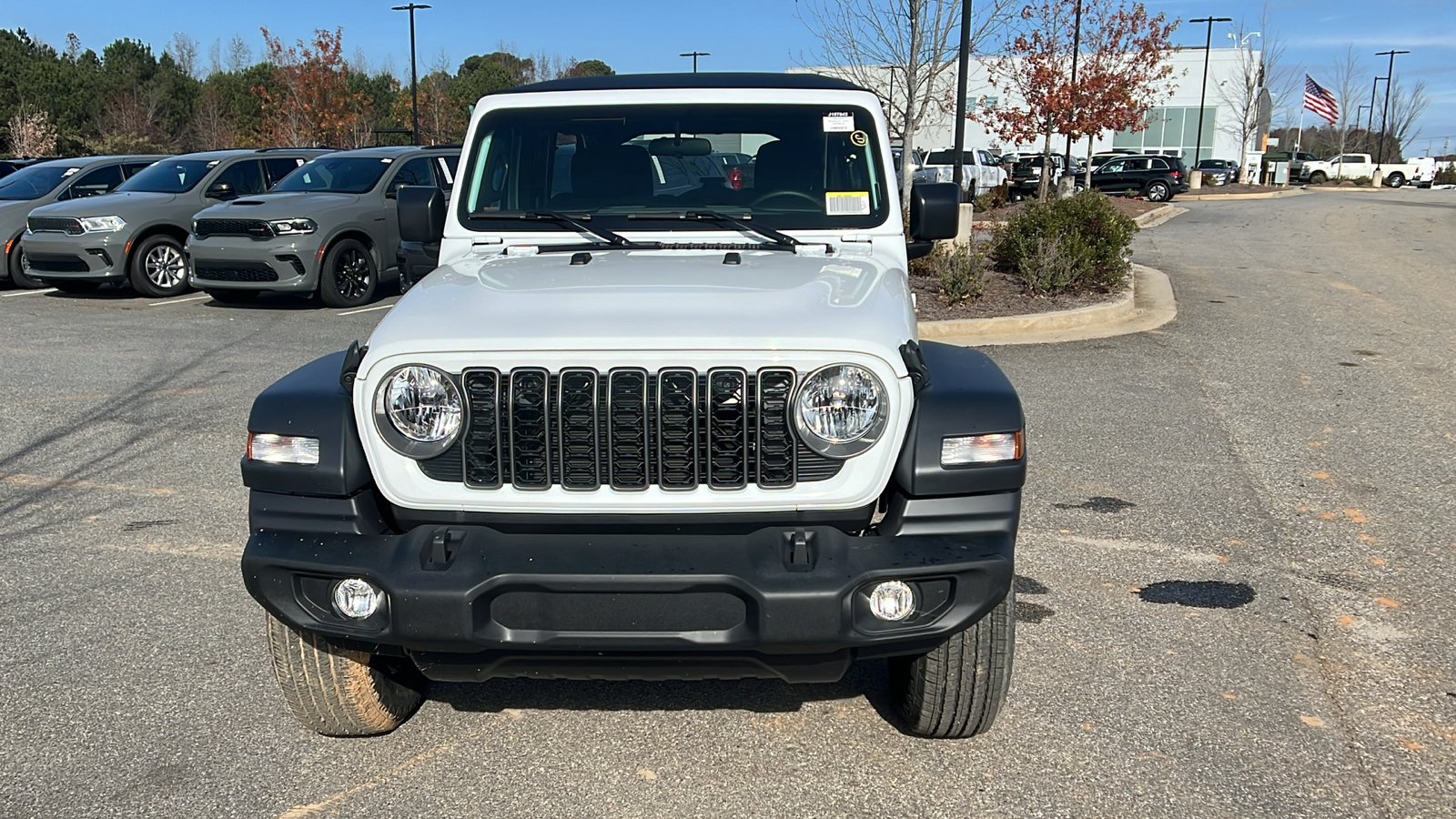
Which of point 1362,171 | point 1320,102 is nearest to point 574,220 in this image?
point 1320,102

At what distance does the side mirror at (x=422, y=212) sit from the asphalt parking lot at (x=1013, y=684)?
1584 mm

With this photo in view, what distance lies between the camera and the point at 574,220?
14.2 feet

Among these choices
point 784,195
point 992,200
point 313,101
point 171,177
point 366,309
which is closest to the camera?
point 784,195

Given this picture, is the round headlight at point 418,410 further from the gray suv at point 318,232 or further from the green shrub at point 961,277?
the gray suv at point 318,232

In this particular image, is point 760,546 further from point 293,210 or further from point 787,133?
point 293,210

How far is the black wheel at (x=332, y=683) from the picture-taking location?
3.34m

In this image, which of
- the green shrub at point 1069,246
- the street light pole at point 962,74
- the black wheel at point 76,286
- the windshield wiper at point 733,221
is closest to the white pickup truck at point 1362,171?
the street light pole at point 962,74

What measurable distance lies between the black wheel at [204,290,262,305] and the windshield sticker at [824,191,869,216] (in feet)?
37.2

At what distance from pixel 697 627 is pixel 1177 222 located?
2612 cm

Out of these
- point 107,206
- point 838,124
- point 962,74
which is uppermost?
point 962,74

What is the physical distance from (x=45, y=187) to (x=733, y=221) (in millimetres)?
15379

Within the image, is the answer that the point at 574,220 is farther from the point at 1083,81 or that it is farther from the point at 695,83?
the point at 1083,81

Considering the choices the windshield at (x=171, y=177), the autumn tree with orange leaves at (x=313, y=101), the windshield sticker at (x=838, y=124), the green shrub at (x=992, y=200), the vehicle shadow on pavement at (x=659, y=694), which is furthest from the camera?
the autumn tree with orange leaves at (x=313, y=101)

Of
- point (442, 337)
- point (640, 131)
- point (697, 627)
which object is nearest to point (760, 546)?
point (697, 627)
